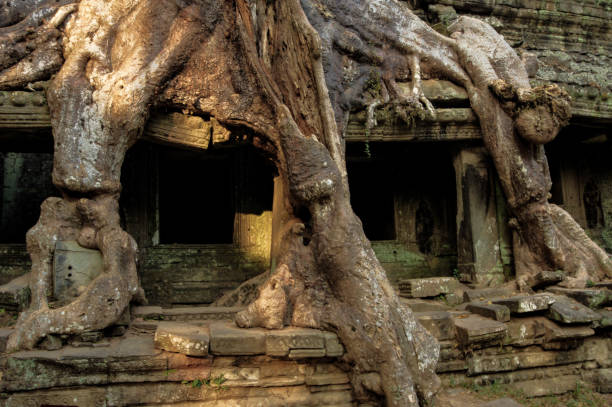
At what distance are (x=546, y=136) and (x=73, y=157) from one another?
17.8 ft

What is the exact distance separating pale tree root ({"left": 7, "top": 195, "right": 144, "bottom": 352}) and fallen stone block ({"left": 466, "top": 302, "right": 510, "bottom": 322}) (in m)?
3.47

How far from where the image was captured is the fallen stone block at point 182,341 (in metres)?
3.46

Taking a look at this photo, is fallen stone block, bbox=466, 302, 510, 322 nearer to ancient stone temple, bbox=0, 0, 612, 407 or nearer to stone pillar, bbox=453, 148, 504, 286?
ancient stone temple, bbox=0, 0, 612, 407

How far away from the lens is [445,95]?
20.9 feet

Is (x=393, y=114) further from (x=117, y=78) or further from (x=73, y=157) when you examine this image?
(x=73, y=157)

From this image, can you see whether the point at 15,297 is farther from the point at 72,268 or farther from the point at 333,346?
the point at 333,346

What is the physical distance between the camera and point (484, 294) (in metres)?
5.71

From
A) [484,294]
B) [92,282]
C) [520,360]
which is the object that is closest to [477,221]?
[484,294]

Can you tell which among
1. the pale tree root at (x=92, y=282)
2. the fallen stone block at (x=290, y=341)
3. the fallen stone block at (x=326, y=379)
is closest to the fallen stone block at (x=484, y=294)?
the fallen stone block at (x=326, y=379)

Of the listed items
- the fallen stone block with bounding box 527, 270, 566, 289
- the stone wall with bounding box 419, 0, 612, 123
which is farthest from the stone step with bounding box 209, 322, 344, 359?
the stone wall with bounding box 419, 0, 612, 123

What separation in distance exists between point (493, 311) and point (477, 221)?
1.84 metres

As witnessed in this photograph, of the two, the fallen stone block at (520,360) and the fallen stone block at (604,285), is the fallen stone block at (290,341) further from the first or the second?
the fallen stone block at (604,285)

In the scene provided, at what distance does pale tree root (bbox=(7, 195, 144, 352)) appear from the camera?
147 inches

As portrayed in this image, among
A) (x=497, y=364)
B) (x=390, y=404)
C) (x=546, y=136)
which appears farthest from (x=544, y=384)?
(x=546, y=136)
